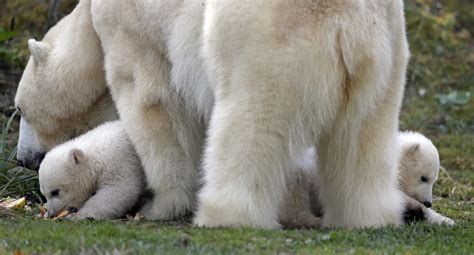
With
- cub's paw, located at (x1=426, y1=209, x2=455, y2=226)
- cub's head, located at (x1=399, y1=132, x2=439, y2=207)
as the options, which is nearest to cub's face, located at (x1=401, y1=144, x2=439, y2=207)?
cub's head, located at (x1=399, y1=132, x2=439, y2=207)

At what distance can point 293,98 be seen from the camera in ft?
16.7

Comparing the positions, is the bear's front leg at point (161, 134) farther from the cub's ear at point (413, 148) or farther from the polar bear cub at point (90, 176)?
the cub's ear at point (413, 148)

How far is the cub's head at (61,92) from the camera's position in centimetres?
718

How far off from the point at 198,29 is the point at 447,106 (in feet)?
21.7

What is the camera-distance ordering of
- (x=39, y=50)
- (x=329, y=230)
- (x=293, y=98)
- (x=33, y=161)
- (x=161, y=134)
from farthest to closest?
1. (x=33, y=161)
2. (x=39, y=50)
3. (x=161, y=134)
4. (x=329, y=230)
5. (x=293, y=98)

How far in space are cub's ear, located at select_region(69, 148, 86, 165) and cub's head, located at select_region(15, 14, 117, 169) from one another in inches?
29.6

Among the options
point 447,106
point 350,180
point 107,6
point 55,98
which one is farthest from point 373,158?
point 447,106

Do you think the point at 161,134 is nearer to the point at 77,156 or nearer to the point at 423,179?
the point at 77,156

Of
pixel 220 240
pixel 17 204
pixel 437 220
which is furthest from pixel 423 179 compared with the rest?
pixel 17 204

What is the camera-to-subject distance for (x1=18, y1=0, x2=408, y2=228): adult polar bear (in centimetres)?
507

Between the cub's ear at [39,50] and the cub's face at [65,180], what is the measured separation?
1036 mm

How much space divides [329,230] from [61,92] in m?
2.72

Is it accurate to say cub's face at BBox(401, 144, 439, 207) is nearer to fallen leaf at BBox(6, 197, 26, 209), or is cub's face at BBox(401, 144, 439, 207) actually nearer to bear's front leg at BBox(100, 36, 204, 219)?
bear's front leg at BBox(100, 36, 204, 219)

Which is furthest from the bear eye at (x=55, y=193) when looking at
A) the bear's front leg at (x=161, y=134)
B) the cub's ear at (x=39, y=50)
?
the cub's ear at (x=39, y=50)
